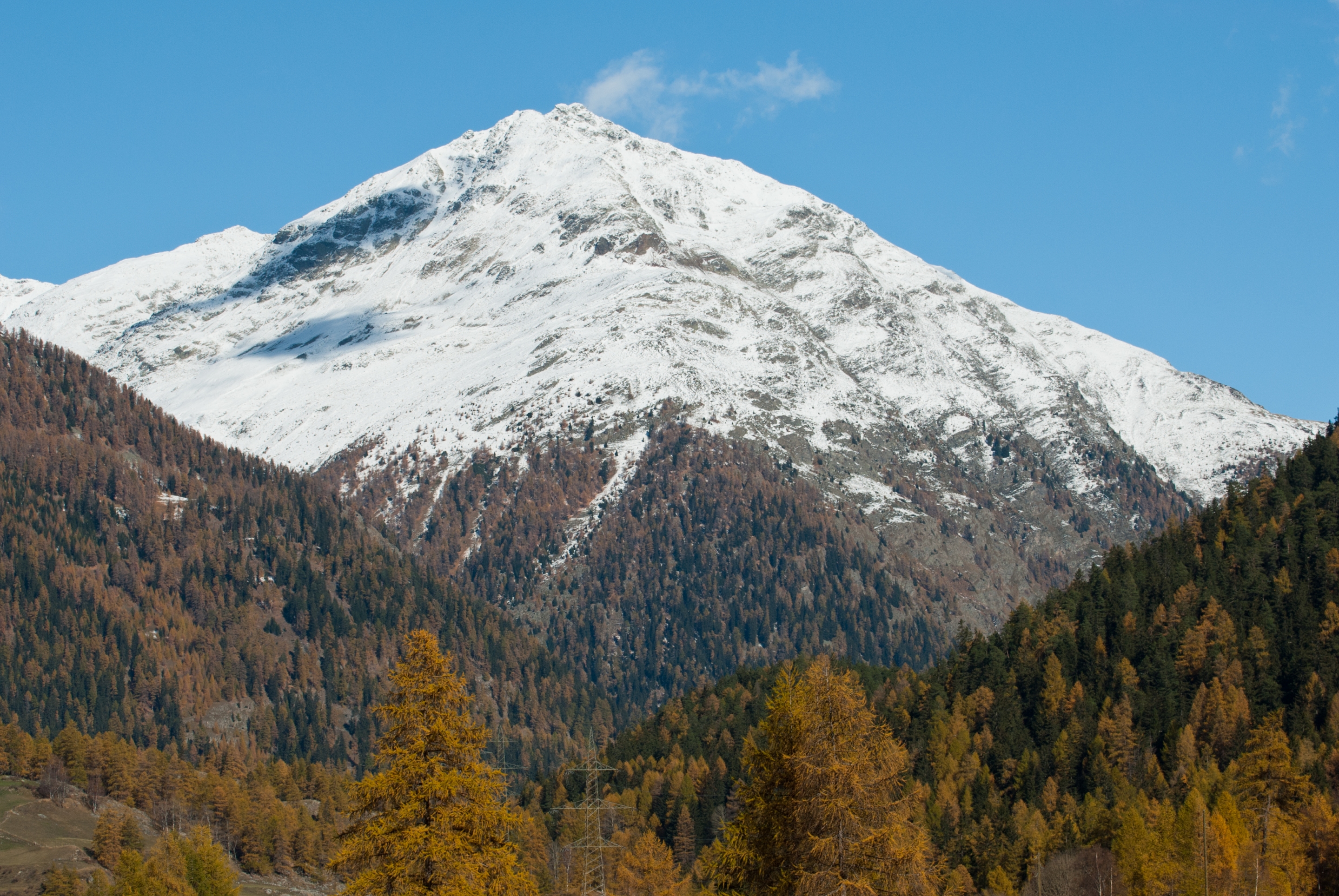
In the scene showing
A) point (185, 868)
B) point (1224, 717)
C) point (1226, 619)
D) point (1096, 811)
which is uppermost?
point (1226, 619)

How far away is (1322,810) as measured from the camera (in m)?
109

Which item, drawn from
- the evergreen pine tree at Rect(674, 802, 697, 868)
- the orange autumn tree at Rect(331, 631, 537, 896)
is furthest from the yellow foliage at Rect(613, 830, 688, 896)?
the orange autumn tree at Rect(331, 631, 537, 896)

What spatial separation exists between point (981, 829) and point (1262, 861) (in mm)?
58146

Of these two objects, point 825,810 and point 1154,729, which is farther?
point 1154,729

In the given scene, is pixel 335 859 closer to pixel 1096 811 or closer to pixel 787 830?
pixel 787 830

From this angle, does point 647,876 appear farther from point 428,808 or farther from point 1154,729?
point 1154,729

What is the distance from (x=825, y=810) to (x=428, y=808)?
1210 cm

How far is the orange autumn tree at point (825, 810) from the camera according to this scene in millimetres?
44000

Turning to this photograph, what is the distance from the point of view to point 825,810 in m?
44.2

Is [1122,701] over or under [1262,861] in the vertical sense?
over

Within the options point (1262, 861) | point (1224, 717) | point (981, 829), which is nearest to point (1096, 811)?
point (981, 829)

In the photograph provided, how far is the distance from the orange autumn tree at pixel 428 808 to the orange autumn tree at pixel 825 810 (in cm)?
776

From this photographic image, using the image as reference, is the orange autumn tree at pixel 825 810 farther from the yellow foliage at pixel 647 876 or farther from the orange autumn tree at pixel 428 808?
the yellow foliage at pixel 647 876

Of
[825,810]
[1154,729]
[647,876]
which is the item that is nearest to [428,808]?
[825,810]
